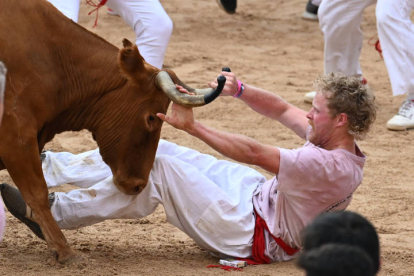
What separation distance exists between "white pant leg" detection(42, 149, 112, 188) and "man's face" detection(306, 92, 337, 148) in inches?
47.8

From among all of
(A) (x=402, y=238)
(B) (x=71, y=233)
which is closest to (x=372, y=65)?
(A) (x=402, y=238)

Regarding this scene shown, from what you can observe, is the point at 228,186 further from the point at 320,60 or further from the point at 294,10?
the point at 294,10

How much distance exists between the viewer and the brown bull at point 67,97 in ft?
12.6

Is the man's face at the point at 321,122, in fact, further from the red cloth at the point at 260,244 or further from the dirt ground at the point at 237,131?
the dirt ground at the point at 237,131

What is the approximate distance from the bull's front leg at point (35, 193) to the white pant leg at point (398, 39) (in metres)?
3.75

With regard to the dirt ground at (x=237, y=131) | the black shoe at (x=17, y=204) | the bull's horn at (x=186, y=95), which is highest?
the bull's horn at (x=186, y=95)

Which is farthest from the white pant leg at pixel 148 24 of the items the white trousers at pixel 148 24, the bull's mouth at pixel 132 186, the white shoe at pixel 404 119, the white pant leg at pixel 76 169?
the white shoe at pixel 404 119

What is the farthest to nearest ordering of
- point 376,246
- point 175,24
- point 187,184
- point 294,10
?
point 294,10 → point 175,24 → point 187,184 → point 376,246

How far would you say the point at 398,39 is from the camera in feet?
21.7

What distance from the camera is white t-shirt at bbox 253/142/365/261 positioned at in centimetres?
365

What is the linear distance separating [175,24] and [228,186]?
6.48 meters

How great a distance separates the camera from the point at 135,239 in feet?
14.5

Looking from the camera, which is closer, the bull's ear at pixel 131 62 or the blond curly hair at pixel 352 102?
the blond curly hair at pixel 352 102

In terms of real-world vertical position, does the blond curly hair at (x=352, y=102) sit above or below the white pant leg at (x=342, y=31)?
above
